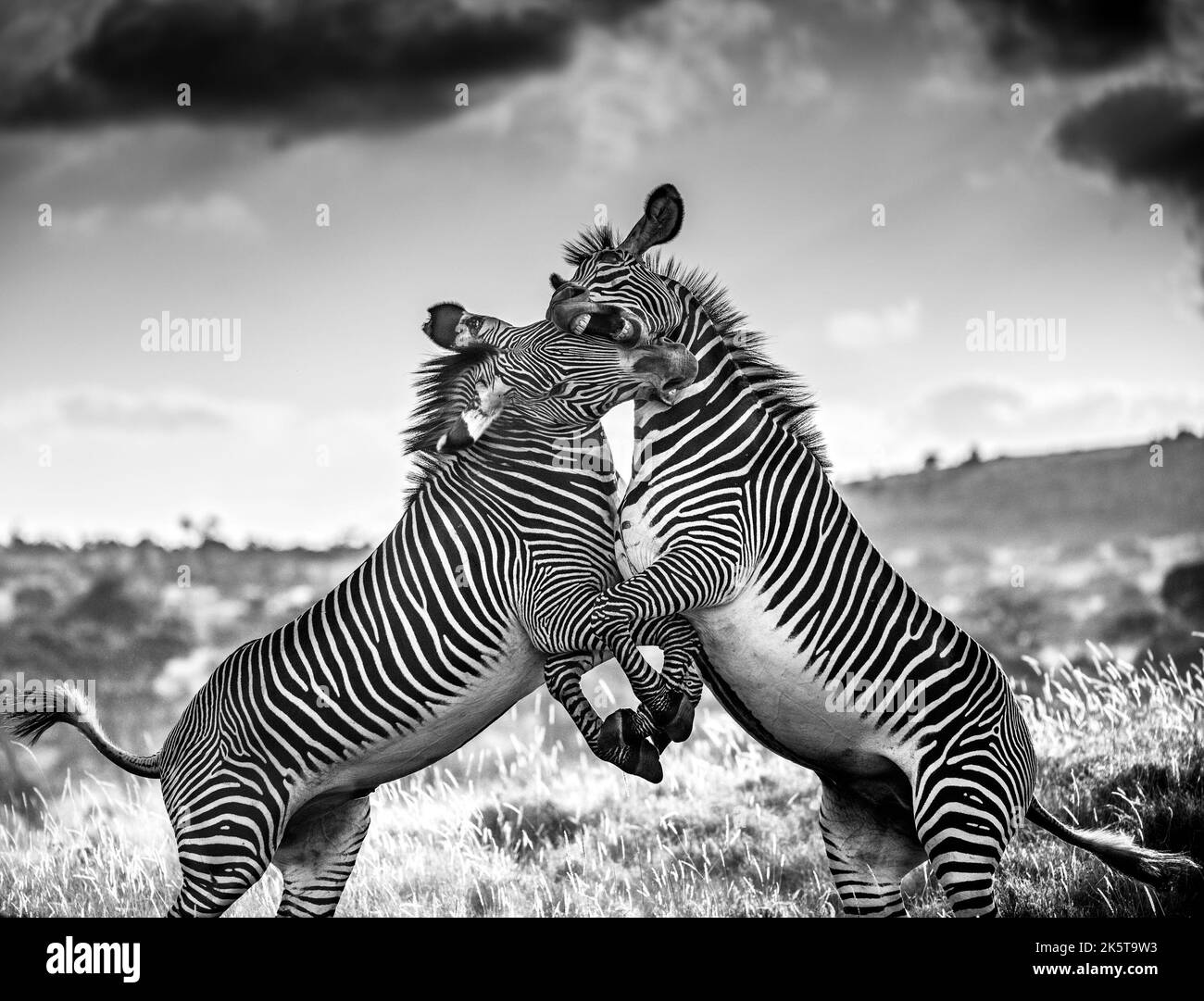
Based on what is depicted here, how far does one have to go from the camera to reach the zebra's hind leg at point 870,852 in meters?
5.30

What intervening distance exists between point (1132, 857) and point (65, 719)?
4.82 meters

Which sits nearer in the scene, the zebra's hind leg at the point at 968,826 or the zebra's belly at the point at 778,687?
the zebra's hind leg at the point at 968,826

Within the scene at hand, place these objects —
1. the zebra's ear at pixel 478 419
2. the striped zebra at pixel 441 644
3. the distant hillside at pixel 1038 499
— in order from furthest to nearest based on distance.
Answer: the distant hillside at pixel 1038 499 → the zebra's ear at pixel 478 419 → the striped zebra at pixel 441 644

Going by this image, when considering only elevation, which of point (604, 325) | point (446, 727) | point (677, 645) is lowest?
point (446, 727)

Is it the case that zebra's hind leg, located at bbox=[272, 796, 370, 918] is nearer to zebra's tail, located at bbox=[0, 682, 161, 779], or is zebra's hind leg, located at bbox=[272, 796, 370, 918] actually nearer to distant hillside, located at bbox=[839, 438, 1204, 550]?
zebra's tail, located at bbox=[0, 682, 161, 779]

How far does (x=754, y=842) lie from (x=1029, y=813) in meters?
2.03

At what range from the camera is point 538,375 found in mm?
5023

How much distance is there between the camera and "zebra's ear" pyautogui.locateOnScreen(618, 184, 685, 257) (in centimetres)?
518

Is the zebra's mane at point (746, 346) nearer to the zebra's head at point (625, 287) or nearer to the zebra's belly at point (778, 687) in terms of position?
the zebra's head at point (625, 287)

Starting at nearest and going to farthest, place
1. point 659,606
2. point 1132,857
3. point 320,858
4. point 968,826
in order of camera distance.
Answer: point 659,606 → point 968,826 → point 1132,857 → point 320,858

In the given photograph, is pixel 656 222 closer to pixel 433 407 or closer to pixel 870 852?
pixel 433 407

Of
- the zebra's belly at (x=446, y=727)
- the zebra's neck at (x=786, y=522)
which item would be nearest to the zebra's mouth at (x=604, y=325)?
the zebra's neck at (x=786, y=522)

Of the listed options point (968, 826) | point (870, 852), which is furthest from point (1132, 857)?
point (870, 852)

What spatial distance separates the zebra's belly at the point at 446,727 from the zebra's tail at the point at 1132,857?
2.37 m
